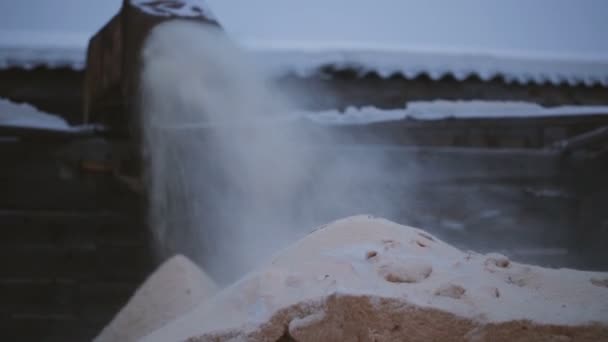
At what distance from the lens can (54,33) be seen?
204 inches

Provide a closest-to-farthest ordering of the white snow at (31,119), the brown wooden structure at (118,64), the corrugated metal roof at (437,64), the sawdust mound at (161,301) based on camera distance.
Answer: the sawdust mound at (161,301) < the brown wooden structure at (118,64) < the white snow at (31,119) < the corrugated metal roof at (437,64)

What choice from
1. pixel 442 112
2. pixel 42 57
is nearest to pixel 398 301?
pixel 442 112

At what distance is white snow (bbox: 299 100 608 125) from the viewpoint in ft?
12.7

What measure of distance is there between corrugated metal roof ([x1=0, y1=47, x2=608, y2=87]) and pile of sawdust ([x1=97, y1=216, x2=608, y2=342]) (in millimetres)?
3043

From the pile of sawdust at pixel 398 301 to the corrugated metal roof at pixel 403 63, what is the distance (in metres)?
3.04

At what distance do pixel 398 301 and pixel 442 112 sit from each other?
3.38 m

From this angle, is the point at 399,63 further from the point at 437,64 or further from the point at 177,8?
the point at 177,8

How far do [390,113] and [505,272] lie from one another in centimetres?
288

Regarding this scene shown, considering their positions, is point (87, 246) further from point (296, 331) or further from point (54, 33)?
point (296, 331)

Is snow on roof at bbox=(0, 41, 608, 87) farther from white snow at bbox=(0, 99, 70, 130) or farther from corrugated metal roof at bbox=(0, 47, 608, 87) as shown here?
white snow at bbox=(0, 99, 70, 130)

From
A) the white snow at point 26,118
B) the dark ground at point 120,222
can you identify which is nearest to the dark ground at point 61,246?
the dark ground at point 120,222

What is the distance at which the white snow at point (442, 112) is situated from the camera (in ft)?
12.7

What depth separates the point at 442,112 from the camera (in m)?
4.19

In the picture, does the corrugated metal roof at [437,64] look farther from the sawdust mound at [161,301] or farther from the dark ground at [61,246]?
the sawdust mound at [161,301]
